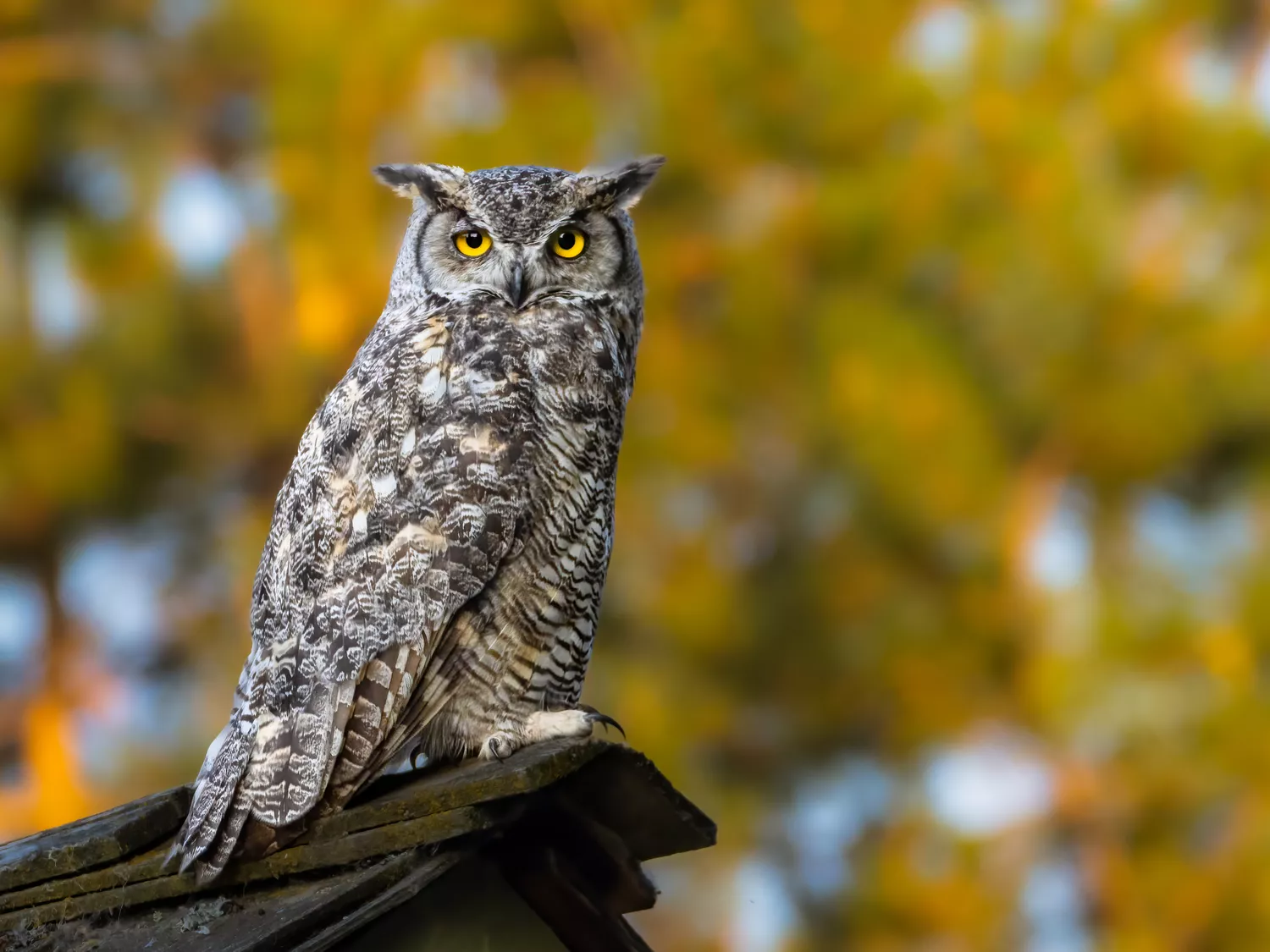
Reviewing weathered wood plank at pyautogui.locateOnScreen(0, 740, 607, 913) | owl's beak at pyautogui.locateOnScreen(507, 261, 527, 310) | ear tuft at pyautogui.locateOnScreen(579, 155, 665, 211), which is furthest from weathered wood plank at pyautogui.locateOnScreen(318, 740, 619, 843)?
ear tuft at pyautogui.locateOnScreen(579, 155, 665, 211)

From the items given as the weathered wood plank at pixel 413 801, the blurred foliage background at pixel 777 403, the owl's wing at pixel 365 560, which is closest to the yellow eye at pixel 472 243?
the owl's wing at pixel 365 560

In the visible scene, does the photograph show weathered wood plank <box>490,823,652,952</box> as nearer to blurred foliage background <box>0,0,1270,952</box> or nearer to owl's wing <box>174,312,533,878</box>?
Answer: owl's wing <box>174,312,533,878</box>

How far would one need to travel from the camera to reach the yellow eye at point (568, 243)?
291 centimetres

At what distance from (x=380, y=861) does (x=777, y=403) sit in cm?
571

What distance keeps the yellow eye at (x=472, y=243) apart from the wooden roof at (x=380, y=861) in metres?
1.05

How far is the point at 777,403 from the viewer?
7.57m

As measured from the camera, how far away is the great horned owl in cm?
220

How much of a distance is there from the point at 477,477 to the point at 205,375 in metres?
5.48

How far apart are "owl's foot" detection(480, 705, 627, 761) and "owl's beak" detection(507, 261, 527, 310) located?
774 mm

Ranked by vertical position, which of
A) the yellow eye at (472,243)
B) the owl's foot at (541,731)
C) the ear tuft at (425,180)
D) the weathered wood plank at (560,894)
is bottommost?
the weathered wood plank at (560,894)

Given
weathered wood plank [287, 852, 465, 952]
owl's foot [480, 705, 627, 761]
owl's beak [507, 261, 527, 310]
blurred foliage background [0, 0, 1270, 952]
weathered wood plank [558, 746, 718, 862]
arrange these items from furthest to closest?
blurred foliage background [0, 0, 1270, 952] → owl's beak [507, 261, 527, 310] → owl's foot [480, 705, 627, 761] → weathered wood plank [558, 746, 718, 862] → weathered wood plank [287, 852, 465, 952]

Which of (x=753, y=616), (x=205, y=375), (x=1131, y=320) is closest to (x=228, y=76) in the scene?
(x=205, y=375)

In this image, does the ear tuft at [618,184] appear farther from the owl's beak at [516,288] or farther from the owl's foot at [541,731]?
the owl's foot at [541,731]

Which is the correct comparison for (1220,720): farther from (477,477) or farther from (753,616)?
(477,477)
